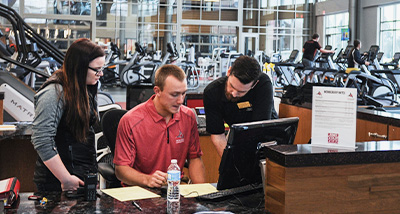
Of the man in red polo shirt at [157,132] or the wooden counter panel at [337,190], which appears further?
the man in red polo shirt at [157,132]

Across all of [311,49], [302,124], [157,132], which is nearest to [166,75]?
[157,132]

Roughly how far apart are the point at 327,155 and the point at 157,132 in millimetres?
1156

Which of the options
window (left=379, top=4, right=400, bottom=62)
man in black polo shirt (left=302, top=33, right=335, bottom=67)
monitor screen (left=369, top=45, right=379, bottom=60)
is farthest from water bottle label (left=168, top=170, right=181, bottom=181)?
window (left=379, top=4, right=400, bottom=62)

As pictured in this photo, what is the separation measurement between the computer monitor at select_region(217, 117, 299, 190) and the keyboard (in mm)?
24

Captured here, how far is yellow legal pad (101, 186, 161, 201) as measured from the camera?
98.5 inches

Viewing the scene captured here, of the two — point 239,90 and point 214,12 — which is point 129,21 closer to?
point 214,12

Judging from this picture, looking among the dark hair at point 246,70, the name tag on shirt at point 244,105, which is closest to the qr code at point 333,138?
the dark hair at point 246,70

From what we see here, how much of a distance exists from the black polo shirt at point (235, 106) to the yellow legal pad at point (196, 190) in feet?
2.55

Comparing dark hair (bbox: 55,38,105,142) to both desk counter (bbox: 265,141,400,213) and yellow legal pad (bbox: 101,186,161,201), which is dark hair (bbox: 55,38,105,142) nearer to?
yellow legal pad (bbox: 101,186,161,201)

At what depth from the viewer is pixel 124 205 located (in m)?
2.36

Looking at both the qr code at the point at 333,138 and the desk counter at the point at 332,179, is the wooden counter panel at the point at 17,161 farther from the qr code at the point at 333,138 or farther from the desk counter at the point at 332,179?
the qr code at the point at 333,138

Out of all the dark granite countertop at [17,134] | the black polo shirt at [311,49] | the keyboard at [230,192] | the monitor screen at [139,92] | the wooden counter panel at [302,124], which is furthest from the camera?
the black polo shirt at [311,49]

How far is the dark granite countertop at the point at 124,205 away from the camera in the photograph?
228 cm

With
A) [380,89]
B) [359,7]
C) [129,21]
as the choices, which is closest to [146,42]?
[129,21]
